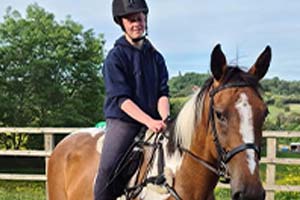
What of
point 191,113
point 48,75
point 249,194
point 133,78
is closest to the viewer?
point 249,194

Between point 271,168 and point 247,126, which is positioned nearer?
point 247,126

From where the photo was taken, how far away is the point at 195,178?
3.45 m

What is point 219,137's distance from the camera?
3.10 metres

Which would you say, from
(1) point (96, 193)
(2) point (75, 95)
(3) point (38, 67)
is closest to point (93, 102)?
(2) point (75, 95)

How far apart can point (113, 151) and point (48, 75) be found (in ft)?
91.8

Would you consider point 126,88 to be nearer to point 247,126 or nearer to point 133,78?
point 133,78

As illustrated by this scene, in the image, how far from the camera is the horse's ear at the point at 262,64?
130 inches

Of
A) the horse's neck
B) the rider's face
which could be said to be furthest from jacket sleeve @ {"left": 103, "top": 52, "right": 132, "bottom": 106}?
the horse's neck

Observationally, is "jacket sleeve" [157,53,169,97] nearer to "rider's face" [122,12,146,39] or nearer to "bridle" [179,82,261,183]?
"rider's face" [122,12,146,39]

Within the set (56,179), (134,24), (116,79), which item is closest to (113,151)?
(116,79)

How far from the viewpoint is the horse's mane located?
3.17 m

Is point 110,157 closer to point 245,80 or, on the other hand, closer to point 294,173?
point 245,80

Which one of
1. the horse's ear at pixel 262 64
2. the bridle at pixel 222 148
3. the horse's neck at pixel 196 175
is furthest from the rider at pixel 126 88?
the horse's ear at pixel 262 64

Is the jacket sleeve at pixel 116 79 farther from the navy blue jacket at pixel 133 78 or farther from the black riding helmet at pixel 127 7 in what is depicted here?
the black riding helmet at pixel 127 7
